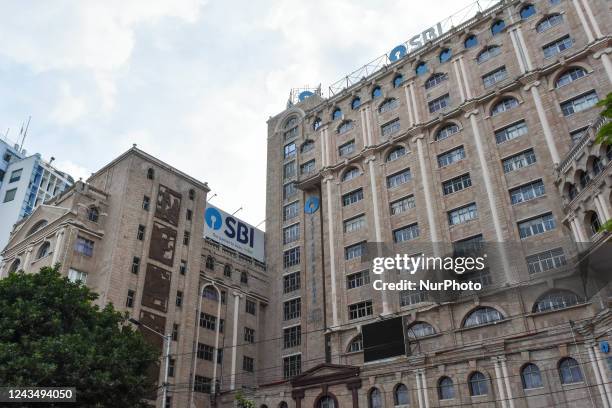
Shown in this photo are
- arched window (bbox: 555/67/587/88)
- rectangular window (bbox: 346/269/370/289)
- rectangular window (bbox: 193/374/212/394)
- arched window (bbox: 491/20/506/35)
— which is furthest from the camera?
arched window (bbox: 491/20/506/35)

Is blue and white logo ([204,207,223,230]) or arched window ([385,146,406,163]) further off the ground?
arched window ([385,146,406,163])

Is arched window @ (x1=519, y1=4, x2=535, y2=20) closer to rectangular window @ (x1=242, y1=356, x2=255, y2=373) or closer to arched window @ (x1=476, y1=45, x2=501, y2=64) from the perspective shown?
arched window @ (x1=476, y1=45, x2=501, y2=64)

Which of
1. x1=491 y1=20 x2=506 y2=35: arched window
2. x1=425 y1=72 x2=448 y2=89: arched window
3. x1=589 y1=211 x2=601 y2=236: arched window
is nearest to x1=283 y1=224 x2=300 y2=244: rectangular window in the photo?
x1=425 y1=72 x2=448 y2=89: arched window

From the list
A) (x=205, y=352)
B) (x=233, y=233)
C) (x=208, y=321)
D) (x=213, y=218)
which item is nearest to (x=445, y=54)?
(x=233, y=233)

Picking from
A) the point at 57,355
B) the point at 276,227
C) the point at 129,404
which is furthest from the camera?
the point at 276,227

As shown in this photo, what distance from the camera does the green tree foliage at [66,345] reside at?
23.0 m

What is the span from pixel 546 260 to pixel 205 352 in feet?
97.9

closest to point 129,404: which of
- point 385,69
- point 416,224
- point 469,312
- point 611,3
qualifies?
point 469,312

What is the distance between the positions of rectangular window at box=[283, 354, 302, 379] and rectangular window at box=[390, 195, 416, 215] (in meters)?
16.4

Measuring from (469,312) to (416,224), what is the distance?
30.9ft

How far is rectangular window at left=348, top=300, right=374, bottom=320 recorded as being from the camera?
4419 cm

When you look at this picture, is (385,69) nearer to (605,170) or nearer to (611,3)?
(611,3)

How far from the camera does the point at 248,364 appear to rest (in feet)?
167

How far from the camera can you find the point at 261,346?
52656 millimetres
